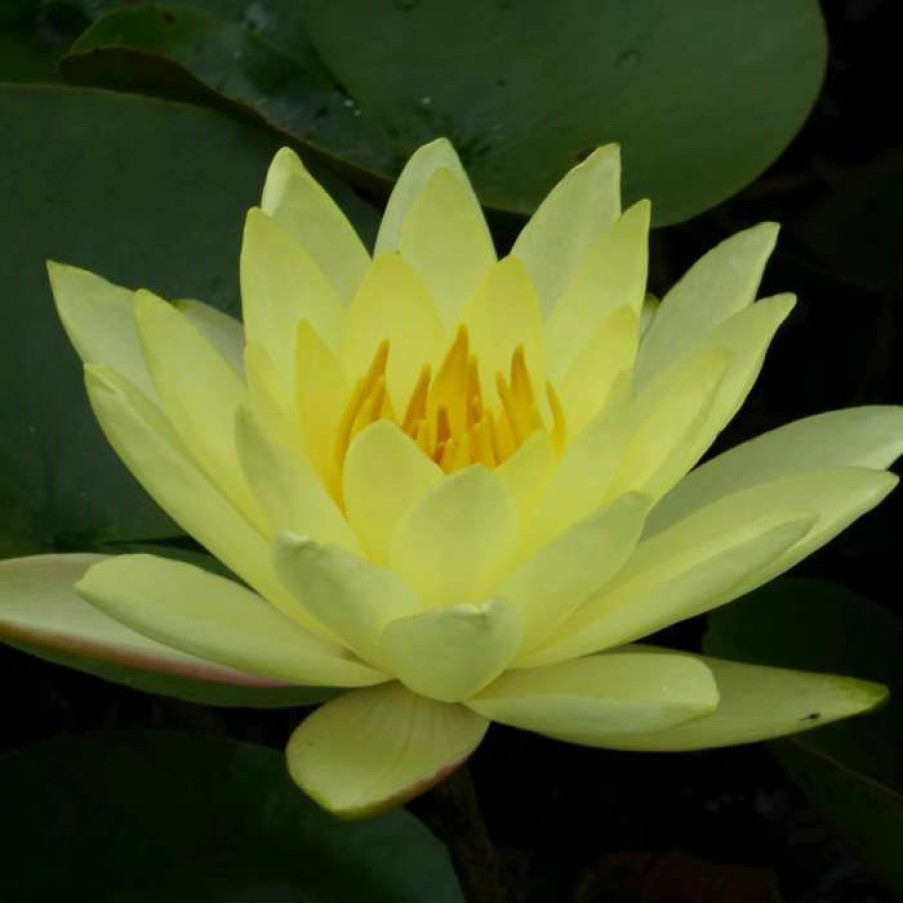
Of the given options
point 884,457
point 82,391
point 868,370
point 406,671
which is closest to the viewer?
point 406,671

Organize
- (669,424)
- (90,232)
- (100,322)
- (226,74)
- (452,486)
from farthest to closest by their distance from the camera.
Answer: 1. (226,74)
2. (90,232)
3. (100,322)
4. (669,424)
5. (452,486)

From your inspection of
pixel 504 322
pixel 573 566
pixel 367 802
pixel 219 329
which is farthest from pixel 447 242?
pixel 367 802

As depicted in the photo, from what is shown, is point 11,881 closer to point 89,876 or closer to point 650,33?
point 89,876

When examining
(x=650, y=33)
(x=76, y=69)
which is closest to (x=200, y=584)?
(x=76, y=69)

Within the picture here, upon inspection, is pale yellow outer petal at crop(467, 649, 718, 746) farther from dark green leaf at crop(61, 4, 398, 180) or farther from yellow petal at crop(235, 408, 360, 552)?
dark green leaf at crop(61, 4, 398, 180)

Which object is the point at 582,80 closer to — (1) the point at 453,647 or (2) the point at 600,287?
(2) the point at 600,287
